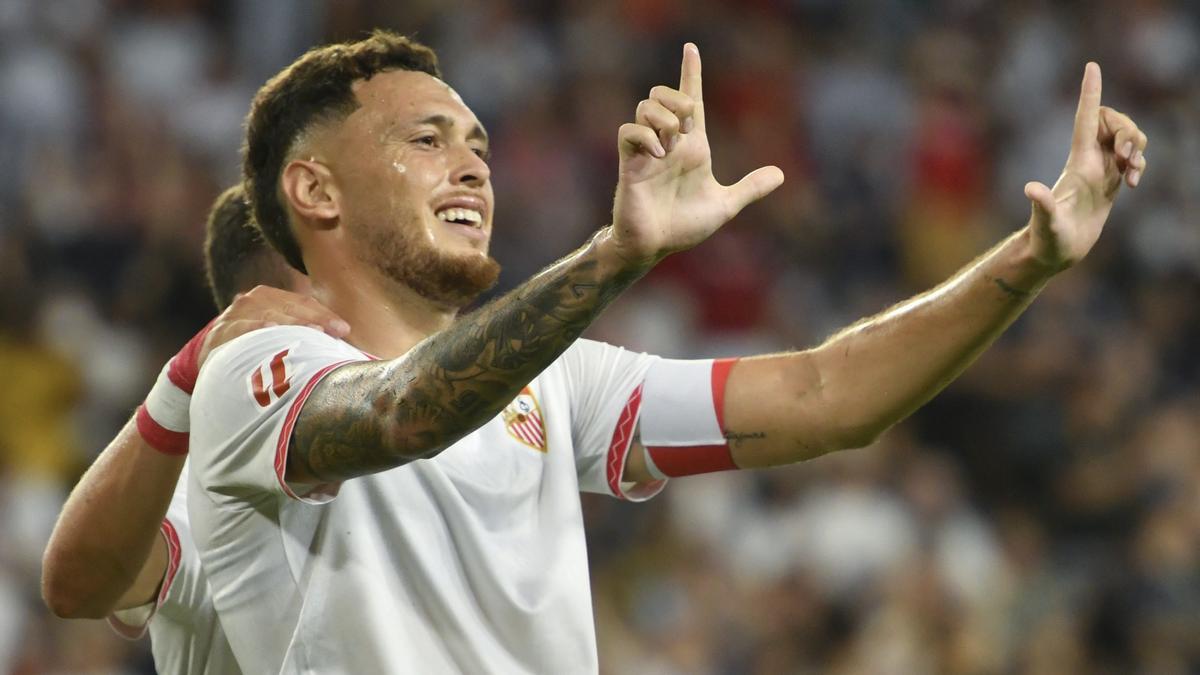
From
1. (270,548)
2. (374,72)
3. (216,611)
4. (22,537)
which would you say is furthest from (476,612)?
(22,537)

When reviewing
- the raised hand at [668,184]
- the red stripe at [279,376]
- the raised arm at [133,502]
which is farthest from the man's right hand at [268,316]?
the raised hand at [668,184]

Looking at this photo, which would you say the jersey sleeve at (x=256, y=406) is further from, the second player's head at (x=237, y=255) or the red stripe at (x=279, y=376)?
the second player's head at (x=237, y=255)

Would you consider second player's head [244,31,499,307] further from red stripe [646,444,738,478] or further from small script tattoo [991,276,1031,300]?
small script tattoo [991,276,1031,300]

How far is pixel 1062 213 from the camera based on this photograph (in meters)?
3.28

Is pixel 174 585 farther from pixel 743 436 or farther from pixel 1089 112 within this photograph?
pixel 1089 112

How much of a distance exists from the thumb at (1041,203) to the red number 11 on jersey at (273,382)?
4.45 feet

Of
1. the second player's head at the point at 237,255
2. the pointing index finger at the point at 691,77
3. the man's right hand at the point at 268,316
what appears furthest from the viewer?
the second player's head at the point at 237,255

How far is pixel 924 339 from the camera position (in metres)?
3.44

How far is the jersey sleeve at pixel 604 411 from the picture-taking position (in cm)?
374

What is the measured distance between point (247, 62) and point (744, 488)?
418 cm

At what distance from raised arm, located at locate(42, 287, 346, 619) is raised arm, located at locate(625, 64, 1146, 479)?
86 cm

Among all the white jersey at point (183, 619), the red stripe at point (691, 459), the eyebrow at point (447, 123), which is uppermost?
the eyebrow at point (447, 123)

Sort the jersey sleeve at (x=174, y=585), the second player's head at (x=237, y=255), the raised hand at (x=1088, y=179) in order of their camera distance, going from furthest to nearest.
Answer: the second player's head at (x=237, y=255), the jersey sleeve at (x=174, y=585), the raised hand at (x=1088, y=179)

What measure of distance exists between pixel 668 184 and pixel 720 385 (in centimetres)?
78
